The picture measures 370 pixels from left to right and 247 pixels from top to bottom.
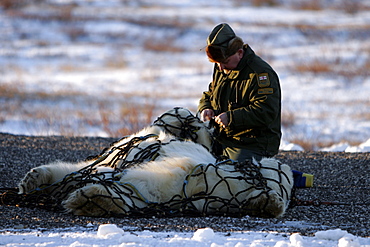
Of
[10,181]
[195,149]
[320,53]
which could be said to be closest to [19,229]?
[195,149]

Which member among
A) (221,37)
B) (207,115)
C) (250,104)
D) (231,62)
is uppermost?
(221,37)

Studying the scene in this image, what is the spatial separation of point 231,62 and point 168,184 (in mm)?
1594

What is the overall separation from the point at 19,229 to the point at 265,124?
2497mm

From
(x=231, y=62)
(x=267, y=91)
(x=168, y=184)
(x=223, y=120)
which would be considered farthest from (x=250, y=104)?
(x=168, y=184)

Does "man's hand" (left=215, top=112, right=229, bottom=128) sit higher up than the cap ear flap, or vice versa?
the cap ear flap

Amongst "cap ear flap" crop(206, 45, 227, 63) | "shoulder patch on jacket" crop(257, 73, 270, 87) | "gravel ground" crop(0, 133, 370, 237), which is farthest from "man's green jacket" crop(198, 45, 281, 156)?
"gravel ground" crop(0, 133, 370, 237)

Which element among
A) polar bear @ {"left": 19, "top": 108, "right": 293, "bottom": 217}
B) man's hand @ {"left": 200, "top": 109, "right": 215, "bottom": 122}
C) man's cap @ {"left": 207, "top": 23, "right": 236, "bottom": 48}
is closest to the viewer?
polar bear @ {"left": 19, "top": 108, "right": 293, "bottom": 217}

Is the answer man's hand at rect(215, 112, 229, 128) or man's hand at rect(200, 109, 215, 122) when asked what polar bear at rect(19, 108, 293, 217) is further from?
man's hand at rect(200, 109, 215, 122)

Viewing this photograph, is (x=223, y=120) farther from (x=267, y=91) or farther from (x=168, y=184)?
(x=168, y=184)

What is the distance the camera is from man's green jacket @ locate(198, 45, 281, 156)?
5.30 m

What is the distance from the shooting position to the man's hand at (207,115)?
5.64 meters

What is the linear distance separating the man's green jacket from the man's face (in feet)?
0.12

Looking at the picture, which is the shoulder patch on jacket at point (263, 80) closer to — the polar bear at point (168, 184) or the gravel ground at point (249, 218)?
the polar bear at point (168, 184)

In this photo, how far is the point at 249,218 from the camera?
13.8ft
